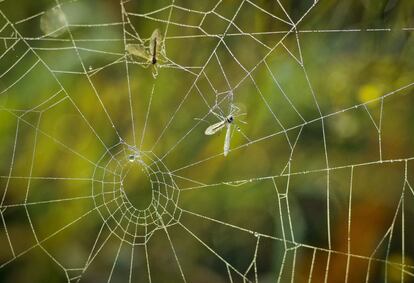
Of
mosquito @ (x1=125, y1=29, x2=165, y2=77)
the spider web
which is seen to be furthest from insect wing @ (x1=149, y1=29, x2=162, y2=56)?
the spider web

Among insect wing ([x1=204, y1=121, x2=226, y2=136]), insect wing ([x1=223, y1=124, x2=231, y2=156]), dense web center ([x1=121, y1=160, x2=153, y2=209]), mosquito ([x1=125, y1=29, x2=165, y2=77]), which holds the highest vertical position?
mosquito ([x1=125, y1=29, x2=165, y2=77])

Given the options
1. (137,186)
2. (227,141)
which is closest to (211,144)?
(227,141)

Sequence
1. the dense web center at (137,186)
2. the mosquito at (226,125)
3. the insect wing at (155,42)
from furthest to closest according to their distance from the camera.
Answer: the dense web center at (137,186), the mosquito at (226,125), the insect wing at (155,42)

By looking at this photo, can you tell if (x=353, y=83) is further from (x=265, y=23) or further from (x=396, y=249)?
(x=396, y=249)

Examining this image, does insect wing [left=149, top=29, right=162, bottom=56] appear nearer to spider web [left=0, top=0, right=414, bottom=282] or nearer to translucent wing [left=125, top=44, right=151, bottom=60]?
translucent wing [left=125, top=44, right=151, bottom=60]

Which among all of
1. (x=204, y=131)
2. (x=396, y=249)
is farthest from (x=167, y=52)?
(x=396, y=249)

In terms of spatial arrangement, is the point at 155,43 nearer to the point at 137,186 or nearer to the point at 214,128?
the point at 214,128

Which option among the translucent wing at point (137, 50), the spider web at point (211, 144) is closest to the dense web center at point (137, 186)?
the spider web at point (211, 144)

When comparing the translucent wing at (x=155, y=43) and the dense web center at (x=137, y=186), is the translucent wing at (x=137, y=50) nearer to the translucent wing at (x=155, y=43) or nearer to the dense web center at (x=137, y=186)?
the translucent wing at (x=155, y=43)
